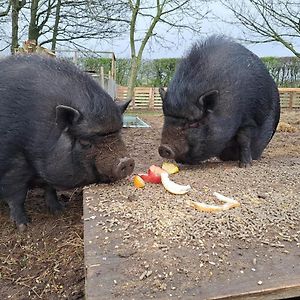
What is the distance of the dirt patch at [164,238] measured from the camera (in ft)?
7.76

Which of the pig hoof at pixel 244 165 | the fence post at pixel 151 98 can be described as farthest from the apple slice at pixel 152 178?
the fence post at pixel 151 98

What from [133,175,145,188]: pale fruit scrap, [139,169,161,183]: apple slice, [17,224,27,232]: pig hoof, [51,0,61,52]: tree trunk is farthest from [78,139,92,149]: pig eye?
[51,0,61,52]: tree trunk

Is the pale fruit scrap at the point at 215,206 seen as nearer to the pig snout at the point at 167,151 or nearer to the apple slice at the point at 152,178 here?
the apple slice at the point at 152,178

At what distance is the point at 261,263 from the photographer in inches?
95.6

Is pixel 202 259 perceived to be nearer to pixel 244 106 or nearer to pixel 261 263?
pixel 261 263

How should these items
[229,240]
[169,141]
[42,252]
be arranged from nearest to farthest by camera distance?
[229,240]
[42,252]
[169,141]

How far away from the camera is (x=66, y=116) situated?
145 inches

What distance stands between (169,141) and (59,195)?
1327 millimetres

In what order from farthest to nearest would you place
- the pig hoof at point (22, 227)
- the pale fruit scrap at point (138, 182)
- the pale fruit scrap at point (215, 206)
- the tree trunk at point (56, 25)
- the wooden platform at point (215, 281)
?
1. the tree trunk at point (56, 25)
2. the pig hoof at point (22, 227)
3. the pale fruit scrap at point (138, 182)
4. the pale fruit scrap at point (215, 206)
5. the wooden platform at point (215, 281)

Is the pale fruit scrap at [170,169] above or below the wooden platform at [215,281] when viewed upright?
above

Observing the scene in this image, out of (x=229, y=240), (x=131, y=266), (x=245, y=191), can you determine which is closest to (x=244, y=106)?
(x=245, y=191)

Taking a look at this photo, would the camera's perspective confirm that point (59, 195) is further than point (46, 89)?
Yes

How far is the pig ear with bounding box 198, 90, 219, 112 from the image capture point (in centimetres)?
448

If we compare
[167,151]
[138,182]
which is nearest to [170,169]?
[167,151]
